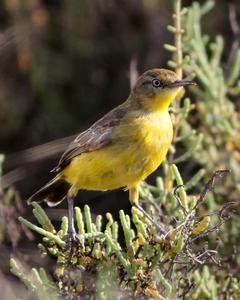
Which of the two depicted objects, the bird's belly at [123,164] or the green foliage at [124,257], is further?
the bird's belly at [123,164]

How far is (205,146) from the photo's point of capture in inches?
240

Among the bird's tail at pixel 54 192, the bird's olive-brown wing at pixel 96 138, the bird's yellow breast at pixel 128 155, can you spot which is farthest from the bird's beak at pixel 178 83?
the bird's tail at pixel 54 192

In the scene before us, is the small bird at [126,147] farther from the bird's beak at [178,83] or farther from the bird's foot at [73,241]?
the bird's foot at [73,241]

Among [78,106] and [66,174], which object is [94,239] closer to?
[66,174]

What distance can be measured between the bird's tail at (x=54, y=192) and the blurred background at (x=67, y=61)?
1970 millimetres

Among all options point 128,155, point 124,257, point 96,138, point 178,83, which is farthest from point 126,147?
point 124,257

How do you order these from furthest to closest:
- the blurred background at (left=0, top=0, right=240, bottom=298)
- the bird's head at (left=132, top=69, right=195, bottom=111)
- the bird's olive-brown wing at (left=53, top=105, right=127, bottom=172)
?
the blurred background at (left=0, top=0, right=240, bottom=298) → the bird's head at (left=132, top=69, right=195, bottom=111) → the bird's olive-brown wing at (left=53, top=105, right=127, bottom=172)

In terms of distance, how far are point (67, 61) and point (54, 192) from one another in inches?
128

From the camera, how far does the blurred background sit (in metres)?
8.04

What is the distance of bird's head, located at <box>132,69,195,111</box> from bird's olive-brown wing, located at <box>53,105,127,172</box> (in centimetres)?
16

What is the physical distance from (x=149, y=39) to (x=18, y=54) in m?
1.39

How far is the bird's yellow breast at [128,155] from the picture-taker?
4953 millimetres

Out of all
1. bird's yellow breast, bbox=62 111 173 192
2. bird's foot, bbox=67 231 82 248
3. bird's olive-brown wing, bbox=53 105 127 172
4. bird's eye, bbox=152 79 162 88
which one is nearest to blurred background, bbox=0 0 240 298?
bird's olive-brown wing, bbox=53 105 127 172

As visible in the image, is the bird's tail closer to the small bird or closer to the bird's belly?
the small bird
